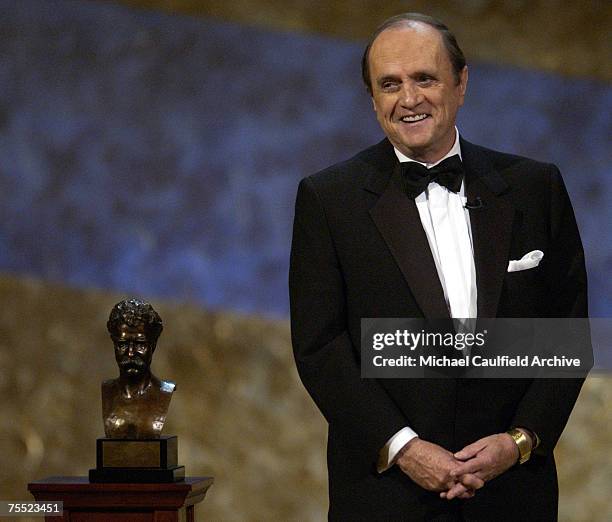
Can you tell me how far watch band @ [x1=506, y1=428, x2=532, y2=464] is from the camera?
233 cm

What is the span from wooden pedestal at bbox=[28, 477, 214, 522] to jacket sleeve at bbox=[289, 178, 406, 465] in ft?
2.13

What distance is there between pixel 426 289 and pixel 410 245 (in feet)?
0.33

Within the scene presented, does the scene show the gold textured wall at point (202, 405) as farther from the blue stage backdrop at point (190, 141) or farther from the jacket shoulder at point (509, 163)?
the jacket shoulder at point (509, 163)

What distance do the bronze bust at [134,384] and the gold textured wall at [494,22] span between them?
78.6 inches

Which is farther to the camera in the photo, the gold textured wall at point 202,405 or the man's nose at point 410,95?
the gold textured wall at point 202,405

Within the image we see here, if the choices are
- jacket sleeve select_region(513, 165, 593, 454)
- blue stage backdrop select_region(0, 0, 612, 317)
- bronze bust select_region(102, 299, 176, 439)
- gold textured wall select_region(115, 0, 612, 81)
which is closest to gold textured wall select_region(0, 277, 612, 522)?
blue stage backdrop select_region(0, 0, 612, 317)

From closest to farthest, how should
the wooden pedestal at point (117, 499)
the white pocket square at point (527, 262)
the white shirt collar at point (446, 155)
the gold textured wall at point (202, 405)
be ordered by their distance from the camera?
1. the white pocket square at point (527, 262)
2. the white shirt collar at point (446, 155)
3. the wooden pedestal at point (117, 499)
4. the gold textured wall at point (202, 405)

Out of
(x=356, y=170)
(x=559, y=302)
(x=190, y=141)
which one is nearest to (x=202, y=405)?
(x=190, y=141)

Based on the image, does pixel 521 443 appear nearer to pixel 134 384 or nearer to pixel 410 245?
pixel 410 245

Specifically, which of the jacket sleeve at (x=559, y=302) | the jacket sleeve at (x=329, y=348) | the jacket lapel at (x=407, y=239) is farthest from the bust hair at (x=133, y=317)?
the jacket sleeve at (x=559, y=302)

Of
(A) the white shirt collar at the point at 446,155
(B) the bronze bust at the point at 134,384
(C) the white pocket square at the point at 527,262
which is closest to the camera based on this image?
(C) the white pocket square at the point at 527,262

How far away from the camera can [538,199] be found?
2.48 meters

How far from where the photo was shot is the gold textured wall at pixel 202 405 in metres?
4.63

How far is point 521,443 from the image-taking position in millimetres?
2328
